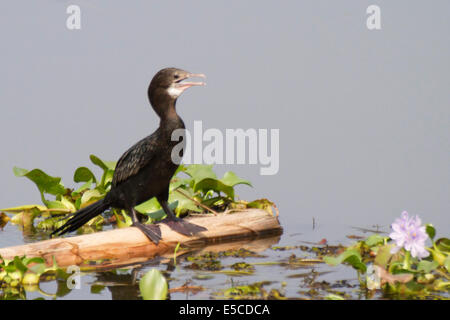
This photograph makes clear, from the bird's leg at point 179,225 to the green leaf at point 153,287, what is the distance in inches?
102

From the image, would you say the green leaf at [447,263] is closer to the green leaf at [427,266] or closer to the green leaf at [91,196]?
the green leaf at [427,266]

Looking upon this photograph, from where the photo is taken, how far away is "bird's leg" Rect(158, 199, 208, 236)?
6815 mm

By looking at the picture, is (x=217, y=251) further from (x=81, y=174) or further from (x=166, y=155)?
(x=81, y=174)

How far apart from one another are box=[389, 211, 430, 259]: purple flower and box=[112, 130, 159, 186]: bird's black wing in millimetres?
2812

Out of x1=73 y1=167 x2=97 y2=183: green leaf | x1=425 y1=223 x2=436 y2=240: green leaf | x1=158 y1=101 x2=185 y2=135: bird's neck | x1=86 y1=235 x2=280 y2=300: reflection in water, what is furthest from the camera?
x1=73 y1=167 x2=97 y2=183: green leaf

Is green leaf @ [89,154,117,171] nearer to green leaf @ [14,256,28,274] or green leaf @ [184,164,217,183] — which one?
green leaf @ [184,164,217,183]

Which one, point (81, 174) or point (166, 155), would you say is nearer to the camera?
point (166, 155)

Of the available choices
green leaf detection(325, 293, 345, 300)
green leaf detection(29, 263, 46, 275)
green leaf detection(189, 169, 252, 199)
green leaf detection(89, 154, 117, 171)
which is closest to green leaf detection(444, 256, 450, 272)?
green leaf detection(325, 293, 345, 300)

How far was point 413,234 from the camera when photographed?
4.65 meters

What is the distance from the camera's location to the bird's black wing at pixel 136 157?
6.40 metres

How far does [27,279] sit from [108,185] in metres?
3.57

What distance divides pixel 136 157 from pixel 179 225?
39.2 inches

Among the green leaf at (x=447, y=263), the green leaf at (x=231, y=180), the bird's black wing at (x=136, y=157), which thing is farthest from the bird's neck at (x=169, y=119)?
the green leaf at (x=447, y=263)

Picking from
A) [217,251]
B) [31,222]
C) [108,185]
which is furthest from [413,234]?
[31,222]
